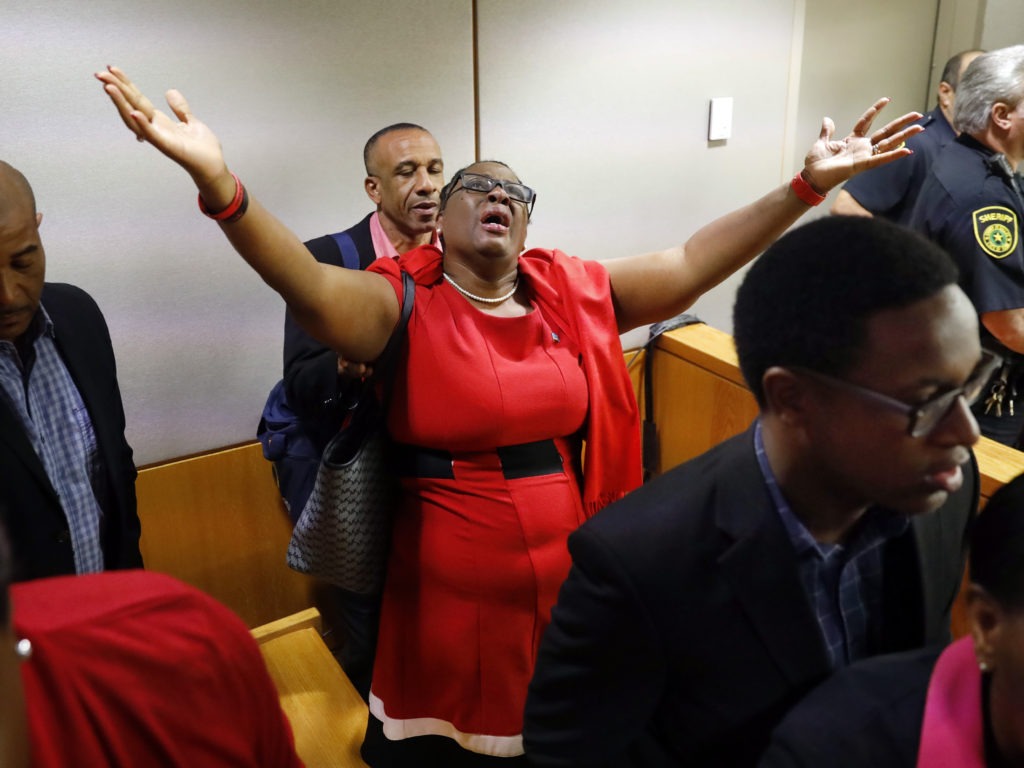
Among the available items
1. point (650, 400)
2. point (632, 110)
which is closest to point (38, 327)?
point (632, 110)

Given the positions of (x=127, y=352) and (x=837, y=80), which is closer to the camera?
(x=127, y=352)

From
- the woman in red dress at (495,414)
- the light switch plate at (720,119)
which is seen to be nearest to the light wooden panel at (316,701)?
the woman in red dress at (495,414)

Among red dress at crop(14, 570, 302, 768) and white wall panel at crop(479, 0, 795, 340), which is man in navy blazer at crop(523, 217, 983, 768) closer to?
red dress at crop(14, 570, 302, 768)

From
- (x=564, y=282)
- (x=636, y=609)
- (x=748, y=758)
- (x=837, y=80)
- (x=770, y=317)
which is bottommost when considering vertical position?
(x=748, y=758)

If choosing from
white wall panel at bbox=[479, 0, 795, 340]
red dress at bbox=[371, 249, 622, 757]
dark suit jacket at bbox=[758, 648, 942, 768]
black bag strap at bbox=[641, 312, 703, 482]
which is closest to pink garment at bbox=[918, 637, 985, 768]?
→ dark suit jacket at bbox=[758, 648, 942, 768]

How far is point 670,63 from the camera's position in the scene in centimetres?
300

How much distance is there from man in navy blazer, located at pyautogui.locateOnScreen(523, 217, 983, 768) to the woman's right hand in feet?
2.62

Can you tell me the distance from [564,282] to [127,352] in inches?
47.6

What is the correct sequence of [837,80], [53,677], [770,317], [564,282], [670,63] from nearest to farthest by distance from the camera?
1. [53,677]
2. [770,317]
3. [564,282]
4. [670,63]
5. [837,80]

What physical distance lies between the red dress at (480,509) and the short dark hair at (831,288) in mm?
680

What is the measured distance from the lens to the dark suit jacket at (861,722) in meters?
0.79

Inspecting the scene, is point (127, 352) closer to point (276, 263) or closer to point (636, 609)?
point (276, 263)

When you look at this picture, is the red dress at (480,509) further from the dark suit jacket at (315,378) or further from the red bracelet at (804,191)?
the red bracelet at (804,191)

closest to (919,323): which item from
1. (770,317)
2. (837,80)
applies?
(770,317)
